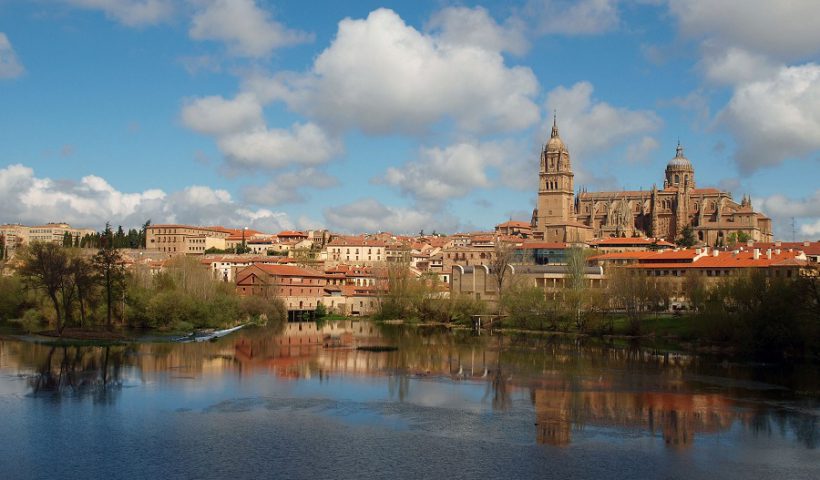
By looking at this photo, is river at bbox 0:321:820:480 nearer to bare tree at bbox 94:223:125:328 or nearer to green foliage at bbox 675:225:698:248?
bare tree at bbox 94:223:125:328

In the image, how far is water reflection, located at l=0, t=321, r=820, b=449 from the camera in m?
21.6

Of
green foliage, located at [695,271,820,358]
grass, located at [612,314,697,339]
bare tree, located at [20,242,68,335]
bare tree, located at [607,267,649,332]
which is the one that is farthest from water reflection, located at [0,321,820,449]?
bare tree, located at [607,267,649,332]

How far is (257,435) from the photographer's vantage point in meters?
19.0

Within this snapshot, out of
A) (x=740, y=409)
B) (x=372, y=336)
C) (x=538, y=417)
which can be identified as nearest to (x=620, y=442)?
(x=538, y=417)

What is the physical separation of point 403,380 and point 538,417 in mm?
7329

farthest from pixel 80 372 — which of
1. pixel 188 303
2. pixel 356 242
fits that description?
pixel 356 242

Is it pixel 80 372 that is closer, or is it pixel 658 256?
pixel 80 372

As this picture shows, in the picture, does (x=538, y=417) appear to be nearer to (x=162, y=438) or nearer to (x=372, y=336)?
(x=162, y=438)

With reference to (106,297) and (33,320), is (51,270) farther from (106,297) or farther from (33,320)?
(33,320)

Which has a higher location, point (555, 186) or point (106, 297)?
point (555, 186)

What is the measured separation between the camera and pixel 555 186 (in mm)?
102000

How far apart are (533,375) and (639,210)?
7809 cm

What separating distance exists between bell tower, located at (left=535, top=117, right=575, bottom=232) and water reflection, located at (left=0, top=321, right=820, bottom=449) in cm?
6002

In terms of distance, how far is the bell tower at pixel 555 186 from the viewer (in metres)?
101
